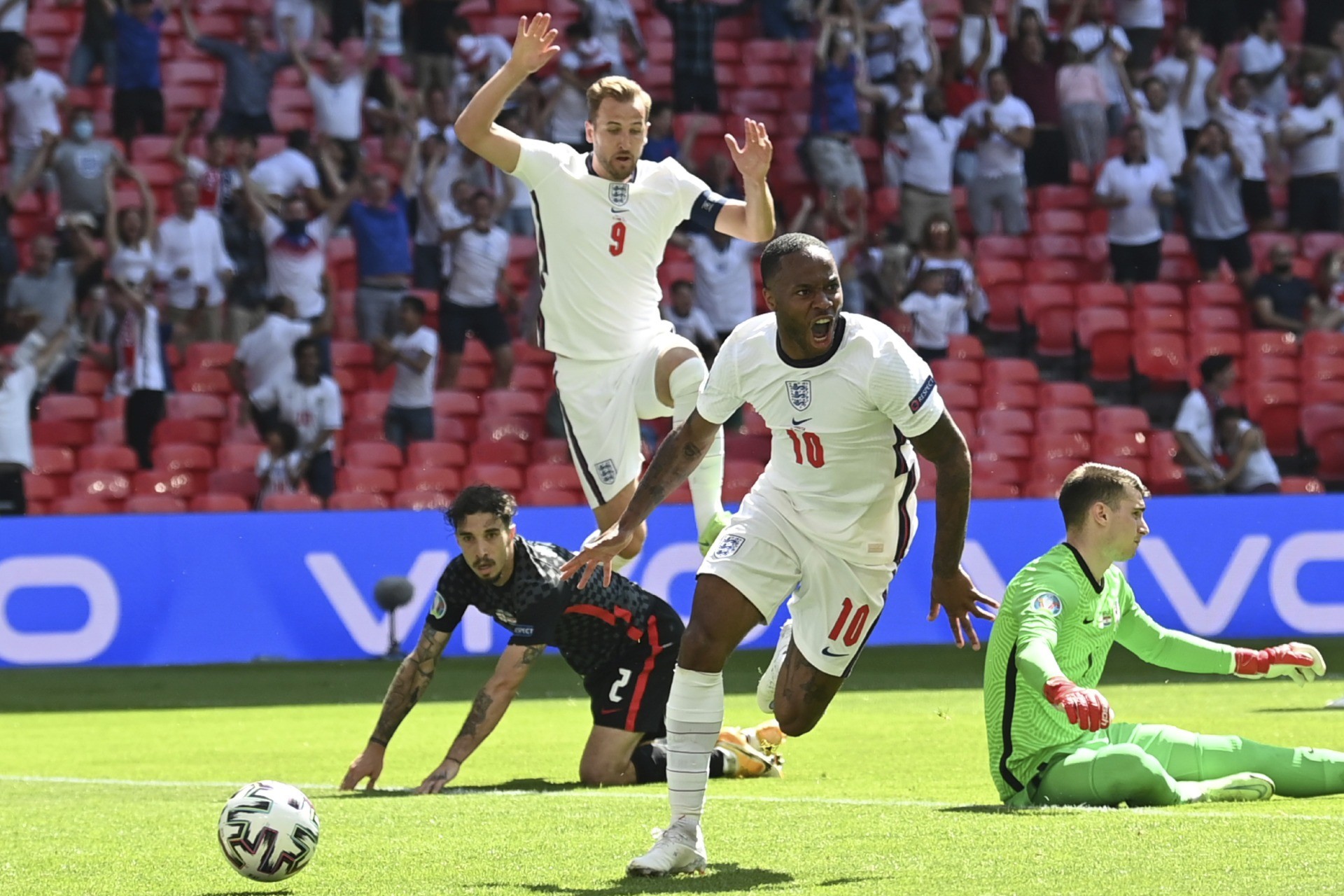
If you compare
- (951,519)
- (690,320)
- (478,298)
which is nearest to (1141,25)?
(690,320)

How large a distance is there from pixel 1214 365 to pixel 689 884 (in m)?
13.5

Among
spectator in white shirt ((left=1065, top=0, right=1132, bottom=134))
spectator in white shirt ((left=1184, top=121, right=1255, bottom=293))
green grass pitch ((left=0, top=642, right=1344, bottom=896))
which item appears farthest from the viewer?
spectator in white shirt ((left=1065, top=0, right=1132, bottom=134))

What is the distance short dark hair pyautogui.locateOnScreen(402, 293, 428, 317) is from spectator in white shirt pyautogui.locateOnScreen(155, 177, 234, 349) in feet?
5.41

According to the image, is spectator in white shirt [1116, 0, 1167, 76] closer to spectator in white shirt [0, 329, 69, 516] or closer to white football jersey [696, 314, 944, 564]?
spectator in white shirt [0, 329, 69, 516]

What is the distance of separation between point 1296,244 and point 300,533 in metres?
10.8

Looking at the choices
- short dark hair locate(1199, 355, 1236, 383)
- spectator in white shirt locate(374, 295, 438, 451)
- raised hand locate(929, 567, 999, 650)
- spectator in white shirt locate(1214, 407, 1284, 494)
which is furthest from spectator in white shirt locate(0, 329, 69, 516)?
raised hand locate(929, 567, 999, 650)

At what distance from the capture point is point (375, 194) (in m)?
17.9

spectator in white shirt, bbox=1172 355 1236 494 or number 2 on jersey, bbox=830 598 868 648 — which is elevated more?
number 2 on jersey, bbox=830 598 868 648

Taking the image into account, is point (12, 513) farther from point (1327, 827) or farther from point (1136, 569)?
point (1327, 827)

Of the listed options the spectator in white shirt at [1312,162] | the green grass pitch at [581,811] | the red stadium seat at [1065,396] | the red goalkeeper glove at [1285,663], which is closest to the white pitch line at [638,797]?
the green grass pitch at [581,811]

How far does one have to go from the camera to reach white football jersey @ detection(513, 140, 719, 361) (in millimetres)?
8977

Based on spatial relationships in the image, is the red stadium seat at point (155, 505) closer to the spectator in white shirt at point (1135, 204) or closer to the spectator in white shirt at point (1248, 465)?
the spectator in white shirt at point (1248, 465)

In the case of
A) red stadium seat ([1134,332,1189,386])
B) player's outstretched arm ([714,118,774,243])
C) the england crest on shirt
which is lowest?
red stadium seat ([1134,332,1189,386])

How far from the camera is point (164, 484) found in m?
16.9
